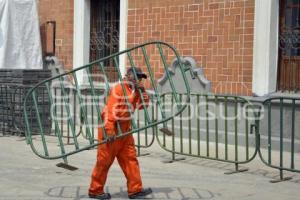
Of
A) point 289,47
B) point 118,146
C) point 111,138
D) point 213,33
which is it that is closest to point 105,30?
point 213,33

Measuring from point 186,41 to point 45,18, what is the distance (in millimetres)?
4620

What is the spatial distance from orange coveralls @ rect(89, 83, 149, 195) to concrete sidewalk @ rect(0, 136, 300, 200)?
11.9 inches

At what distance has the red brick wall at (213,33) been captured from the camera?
10.6m

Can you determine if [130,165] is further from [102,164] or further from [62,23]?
[62,23]

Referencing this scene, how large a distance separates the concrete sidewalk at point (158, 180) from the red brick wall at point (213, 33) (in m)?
2.08

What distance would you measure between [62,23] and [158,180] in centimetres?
750

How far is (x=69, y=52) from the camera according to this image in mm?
14250

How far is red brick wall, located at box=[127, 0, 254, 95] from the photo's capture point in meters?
10.6

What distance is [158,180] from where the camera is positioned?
25.5ft

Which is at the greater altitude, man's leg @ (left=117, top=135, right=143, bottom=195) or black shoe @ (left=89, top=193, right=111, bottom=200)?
man's leg @ (left=117, top=135, right=143, bottom=195)

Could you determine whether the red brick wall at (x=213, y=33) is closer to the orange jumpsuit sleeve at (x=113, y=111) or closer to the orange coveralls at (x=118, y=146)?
the orange coveralls at (x=118, y=146)

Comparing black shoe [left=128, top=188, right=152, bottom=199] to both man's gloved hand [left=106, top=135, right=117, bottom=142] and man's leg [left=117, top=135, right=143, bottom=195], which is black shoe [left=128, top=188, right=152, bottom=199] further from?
man's gloved hand [left=106, top=135, right=117, bottom=142]

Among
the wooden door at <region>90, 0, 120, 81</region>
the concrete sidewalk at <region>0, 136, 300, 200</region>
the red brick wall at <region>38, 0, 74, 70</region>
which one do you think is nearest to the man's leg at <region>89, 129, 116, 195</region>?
the concrete sidewalk at <region>0, 136, 300, 200</region>

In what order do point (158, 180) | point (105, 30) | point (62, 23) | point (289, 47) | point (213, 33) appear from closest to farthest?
point (158, 180) → point (289, 47) → point (213, 33) → point (105, 30) → point (62, 23)
